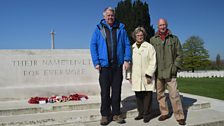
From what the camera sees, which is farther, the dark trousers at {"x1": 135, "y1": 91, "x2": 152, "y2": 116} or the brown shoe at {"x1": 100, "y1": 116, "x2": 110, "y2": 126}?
the dark trousers at {"x1": 135, "y1": 91, "x2": 152, "y2": 116}

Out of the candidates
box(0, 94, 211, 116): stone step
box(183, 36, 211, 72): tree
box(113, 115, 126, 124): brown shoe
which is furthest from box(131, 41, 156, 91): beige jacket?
box(183, 36, 211, 72): tree

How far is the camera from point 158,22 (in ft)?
12.8

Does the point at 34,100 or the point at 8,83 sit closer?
the point at 34,100

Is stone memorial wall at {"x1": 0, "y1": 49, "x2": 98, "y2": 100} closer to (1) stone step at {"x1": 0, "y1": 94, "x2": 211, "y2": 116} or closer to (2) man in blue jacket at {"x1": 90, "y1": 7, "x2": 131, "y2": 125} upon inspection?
(1) stone step at {"x1": 0, "y1": 94, "x2": 211, "y2": 116}

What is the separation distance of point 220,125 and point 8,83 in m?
4.81

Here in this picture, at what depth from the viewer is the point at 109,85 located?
3814mm

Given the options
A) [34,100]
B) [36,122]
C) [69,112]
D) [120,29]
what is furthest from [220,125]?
[34,100]

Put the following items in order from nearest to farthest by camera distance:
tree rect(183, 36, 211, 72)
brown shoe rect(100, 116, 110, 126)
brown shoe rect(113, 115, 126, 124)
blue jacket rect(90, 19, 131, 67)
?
blue jacket rect(90, 19, 131, 67)
brown shoe rect(100, 116, 110, 126)
brown shoe rect(113, 115, 126, 124)
tree rect(183, 36, 211, 72)

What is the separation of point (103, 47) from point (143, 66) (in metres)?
0.78

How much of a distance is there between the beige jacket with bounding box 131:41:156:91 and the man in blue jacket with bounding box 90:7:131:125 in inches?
7.7

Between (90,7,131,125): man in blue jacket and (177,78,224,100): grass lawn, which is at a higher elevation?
(90,7,131,125): man in blue jacket

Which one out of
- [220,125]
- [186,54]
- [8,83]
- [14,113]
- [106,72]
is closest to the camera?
[106,72]

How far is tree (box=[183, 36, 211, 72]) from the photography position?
1533 inches

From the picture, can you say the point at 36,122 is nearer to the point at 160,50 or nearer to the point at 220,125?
the point at 160,50
